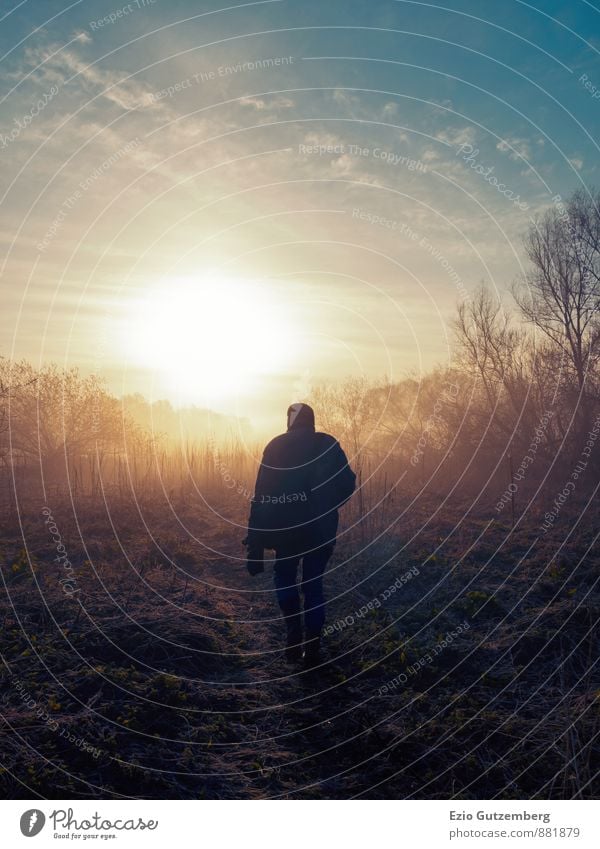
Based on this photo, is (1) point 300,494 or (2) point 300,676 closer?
(2) point 300,676

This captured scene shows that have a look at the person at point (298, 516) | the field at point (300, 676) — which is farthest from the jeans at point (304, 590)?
the field at point (300, 676)

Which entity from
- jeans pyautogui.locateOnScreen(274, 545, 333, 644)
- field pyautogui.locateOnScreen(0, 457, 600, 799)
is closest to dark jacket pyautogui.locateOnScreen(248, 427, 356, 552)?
jeans pyautogui.locateOnScreen(274, 545, 333, 644)

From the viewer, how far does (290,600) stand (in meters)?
7.41

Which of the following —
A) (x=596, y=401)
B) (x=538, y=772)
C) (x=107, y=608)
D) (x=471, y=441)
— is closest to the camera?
(x=538, y=772)

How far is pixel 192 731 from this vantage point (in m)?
5.56

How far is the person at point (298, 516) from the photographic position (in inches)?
293

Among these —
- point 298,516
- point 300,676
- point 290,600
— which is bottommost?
point 300,676

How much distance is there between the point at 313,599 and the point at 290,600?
281mm

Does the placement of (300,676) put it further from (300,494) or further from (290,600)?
(300,494)

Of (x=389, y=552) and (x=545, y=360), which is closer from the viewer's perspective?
(x=389, y=552)

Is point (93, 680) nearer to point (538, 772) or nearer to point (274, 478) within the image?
point (274, 478)

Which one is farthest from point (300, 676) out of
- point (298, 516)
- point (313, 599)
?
point (298, 516)

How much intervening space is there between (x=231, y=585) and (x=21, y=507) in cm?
808

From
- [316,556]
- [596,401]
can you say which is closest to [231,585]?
[316,556]
